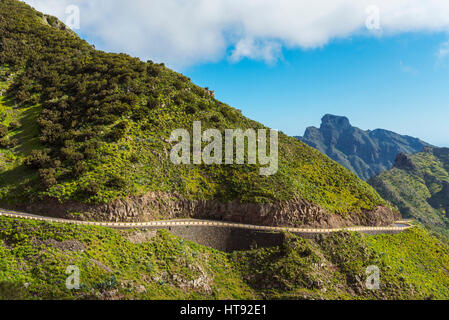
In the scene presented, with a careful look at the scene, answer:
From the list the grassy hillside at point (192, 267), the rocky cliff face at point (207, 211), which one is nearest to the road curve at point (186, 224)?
the rocky cliff face at point (207, 211)

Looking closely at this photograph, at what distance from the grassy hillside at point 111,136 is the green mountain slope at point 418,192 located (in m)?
117

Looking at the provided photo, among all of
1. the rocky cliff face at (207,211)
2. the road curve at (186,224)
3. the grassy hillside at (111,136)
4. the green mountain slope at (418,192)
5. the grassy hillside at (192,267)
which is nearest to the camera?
the grassy hillside at (192,267)

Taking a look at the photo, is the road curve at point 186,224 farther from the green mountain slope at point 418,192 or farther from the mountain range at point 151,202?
the green mountain slope at point 418,192

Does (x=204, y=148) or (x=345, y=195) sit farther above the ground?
(x=204, y=148)

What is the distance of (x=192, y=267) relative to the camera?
36.6m

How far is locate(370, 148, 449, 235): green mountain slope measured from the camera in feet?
478

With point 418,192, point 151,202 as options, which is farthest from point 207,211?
point 418,192

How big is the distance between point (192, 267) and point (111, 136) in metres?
28.5

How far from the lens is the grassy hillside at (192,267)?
28.5 meters

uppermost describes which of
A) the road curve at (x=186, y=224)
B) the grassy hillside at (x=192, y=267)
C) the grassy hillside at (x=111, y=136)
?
the grassy hillside at (x=111, y=136)
